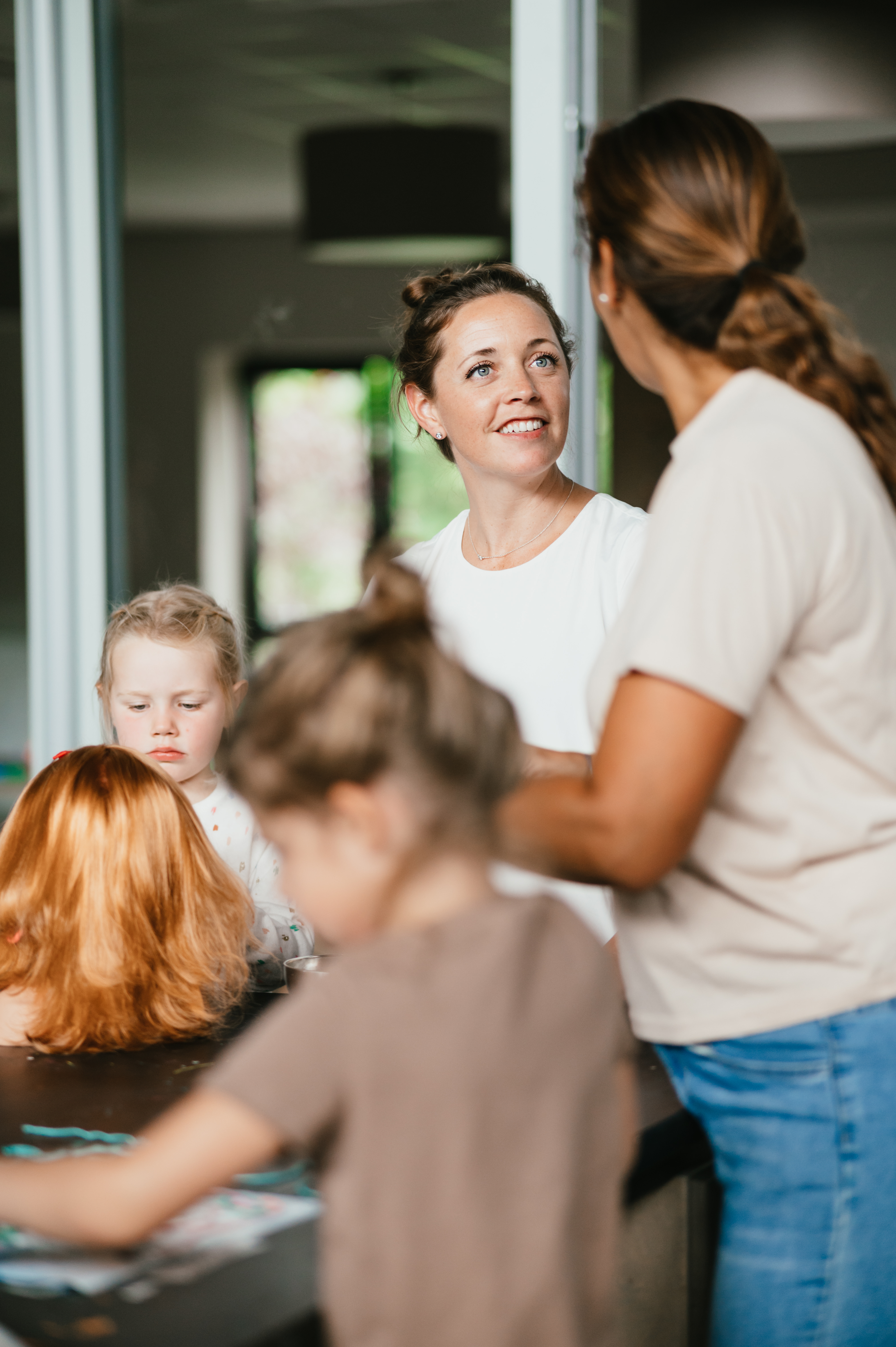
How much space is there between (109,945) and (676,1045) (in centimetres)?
52

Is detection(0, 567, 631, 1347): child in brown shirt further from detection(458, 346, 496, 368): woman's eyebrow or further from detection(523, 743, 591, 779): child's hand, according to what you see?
detection(458, 346, 496, 368): woman's eyebrow

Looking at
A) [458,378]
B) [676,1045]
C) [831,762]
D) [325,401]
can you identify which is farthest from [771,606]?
[325,401]

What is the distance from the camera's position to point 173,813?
1279mm

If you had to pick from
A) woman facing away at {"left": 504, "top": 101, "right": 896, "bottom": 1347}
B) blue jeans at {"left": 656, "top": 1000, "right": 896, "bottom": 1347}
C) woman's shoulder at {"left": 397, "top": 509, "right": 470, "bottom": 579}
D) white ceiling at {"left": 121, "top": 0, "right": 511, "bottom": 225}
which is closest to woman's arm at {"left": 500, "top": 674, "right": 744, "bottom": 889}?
woman facing away at {"left": 504, "top": 101, "right": 896, "bottom": 1347}

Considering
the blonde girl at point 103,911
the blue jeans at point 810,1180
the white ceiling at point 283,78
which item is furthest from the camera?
the white ceiling at point 283,78

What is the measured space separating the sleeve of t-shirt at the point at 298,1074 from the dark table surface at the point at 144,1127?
14 centimetres

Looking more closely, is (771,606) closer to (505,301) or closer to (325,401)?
(505,301)

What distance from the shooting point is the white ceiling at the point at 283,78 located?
13.8ft

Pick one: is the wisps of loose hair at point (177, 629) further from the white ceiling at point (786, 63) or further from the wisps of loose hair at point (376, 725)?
the white ceiling at point (786, 63)

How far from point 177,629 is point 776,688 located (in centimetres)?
97

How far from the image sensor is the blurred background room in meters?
2.31

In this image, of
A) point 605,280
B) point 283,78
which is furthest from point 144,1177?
point 283,78

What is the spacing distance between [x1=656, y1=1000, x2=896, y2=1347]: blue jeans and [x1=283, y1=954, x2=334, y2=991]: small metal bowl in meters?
0.42

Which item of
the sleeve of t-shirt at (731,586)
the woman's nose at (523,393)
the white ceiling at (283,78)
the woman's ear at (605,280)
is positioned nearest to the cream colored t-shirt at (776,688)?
the sleeve of t-shirt at (731,586)
